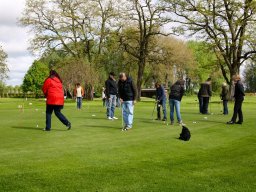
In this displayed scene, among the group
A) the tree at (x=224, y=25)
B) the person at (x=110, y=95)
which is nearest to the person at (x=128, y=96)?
the person at (x=110, y=95)

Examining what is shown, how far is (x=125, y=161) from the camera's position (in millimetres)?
8609

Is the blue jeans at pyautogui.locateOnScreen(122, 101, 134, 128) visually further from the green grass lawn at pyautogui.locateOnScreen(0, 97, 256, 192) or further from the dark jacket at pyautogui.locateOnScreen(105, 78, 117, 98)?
the dark jacket at pyautogui.locateOnScreen(105, 78, 117, 98)

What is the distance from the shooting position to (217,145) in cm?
1141

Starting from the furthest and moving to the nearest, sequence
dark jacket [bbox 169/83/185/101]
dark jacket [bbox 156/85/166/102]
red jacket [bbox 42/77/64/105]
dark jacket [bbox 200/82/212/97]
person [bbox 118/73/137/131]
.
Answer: dark jacket [bbox 200/82/212/97]
dark jacket [bbox 156/85/166/102]
dark jacket [bbox 169/83/185/101]
person [bbox 118/73/137/131]
red jacket [bbox 42/77/64/105]

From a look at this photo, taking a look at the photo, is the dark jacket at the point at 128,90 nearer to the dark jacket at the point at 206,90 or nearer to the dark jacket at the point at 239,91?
the dark jacket at the point at 239,91

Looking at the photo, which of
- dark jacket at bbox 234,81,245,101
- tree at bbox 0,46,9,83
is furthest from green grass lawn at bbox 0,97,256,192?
tree at bbox 0,46,9,83

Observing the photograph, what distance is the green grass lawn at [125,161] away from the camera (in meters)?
6.71

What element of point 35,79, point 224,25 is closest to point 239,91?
point 224,25

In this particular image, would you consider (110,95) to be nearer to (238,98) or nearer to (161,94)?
(161,94)

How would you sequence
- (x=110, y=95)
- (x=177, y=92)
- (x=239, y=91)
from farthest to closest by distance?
(x=110, y=95) < (x=239, y=91) < (x=177, y=92)

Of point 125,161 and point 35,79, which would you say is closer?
point 125,161

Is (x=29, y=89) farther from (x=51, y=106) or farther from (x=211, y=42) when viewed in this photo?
(x=51, y=106)

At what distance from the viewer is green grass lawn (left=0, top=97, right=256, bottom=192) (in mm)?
6707

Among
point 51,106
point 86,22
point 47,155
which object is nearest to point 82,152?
point 47,155
